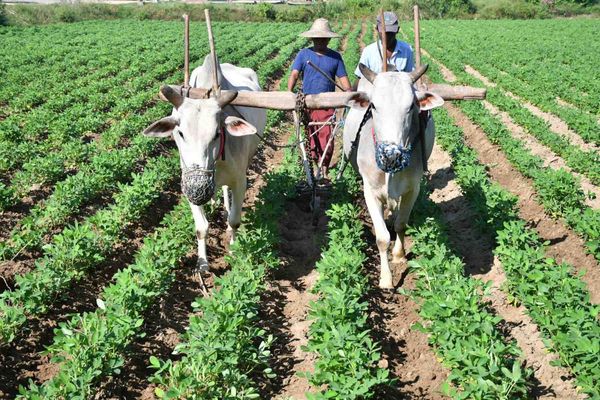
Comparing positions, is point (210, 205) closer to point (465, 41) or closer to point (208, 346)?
point (208, 346)

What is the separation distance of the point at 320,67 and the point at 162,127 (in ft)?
9.38

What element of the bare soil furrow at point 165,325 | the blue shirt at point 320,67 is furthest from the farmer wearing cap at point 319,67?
the bare soil furrow at point 165,325

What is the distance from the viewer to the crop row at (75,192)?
6047 mm

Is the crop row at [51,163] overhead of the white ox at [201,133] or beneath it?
beneath

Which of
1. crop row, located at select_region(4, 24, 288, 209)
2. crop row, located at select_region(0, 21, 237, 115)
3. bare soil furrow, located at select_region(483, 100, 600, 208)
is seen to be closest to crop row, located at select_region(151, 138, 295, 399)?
crop row, located at select_region(4, 24, 288, 209)

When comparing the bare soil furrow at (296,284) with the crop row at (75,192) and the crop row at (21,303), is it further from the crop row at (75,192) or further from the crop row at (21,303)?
the crop row at (75,192)

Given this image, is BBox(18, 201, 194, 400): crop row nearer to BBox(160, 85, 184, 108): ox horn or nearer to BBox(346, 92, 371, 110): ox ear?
BBox(160, 85, 184, 108): ox horn

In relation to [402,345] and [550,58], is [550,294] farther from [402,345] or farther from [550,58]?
[550,58]

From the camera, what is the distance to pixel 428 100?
15.4ft

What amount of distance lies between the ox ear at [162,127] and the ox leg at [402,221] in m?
2.46

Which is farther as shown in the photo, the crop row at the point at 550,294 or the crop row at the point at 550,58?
the crop row at the point at 550,58

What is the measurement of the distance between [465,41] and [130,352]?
30.9 meters

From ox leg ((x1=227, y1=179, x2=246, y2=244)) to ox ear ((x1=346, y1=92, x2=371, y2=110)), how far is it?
1.73 meters

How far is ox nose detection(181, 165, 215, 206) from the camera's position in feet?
15.5
